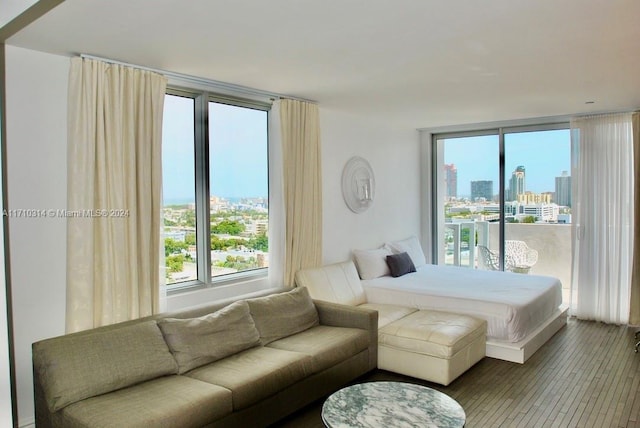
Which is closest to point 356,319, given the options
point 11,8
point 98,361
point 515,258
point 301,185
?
point 301,185

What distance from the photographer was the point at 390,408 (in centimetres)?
260

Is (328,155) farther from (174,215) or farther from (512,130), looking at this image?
(512,130)

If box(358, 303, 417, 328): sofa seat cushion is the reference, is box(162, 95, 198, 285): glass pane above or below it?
above

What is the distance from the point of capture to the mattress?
4320 millimetres

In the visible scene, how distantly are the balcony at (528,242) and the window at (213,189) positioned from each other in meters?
3.48

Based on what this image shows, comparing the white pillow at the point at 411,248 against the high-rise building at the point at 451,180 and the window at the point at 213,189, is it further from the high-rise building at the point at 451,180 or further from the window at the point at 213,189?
the window at the point at 213,189

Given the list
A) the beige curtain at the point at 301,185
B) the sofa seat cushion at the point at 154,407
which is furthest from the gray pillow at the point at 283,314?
the sofa seat cushion at the point at 154,407

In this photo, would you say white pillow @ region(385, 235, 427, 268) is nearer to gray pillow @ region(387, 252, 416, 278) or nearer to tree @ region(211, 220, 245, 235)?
gray pillow @ region(387, 252, 416, 278)

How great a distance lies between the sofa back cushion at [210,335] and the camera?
10.0ft

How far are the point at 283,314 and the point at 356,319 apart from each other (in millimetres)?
617

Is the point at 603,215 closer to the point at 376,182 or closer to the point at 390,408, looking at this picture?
the point at 376,182

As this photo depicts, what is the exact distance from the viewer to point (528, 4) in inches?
92.8

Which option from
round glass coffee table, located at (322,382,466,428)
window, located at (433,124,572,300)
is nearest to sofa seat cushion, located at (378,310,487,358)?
round glass coffee table, located at (322,382,466,428)

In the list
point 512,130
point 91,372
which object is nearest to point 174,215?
point 91,372
